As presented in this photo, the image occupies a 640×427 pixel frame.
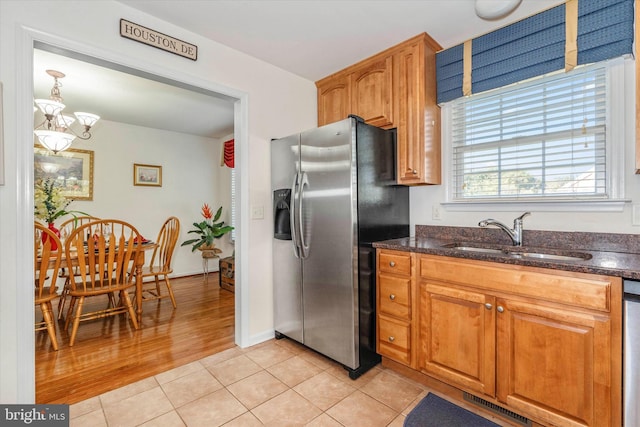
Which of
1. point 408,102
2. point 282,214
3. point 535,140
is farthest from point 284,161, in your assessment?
point 535,140

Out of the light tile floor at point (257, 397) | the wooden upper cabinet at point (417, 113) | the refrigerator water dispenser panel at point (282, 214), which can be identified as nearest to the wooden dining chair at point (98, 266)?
the light tile floor at point (257, 397)

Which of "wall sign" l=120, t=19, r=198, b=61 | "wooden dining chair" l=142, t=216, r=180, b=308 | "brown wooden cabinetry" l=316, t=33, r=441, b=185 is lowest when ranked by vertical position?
"wooden dining chair" l=142, t=216, r=180, b=308

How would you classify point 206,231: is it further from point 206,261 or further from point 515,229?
point 515,229

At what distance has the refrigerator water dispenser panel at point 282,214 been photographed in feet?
8.25

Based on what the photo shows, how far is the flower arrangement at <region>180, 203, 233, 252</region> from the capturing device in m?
4.97

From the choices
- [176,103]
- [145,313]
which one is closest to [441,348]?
[145,313]

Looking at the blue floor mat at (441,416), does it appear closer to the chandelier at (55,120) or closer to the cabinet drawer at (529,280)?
the cabinet drawer at (529,280)

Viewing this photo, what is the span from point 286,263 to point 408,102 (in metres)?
1.61

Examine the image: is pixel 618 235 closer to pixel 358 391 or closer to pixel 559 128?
pixel 559 128

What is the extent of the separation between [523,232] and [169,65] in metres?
2.70

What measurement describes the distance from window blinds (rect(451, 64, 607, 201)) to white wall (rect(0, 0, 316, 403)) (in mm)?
1565

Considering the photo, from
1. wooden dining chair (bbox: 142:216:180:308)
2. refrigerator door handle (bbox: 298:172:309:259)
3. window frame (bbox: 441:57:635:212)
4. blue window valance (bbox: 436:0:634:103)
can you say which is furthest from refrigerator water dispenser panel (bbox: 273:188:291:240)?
window frame (bbox: 441:57:635:212)

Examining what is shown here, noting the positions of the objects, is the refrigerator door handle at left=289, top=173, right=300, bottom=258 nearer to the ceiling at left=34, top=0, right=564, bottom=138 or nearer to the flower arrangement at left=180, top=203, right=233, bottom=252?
the ceiling at left=34, top=0, right=564, bottom=138

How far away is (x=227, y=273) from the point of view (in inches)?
172
